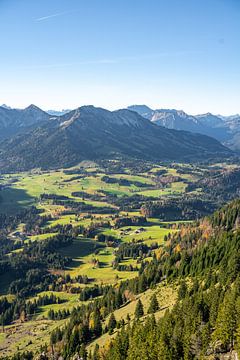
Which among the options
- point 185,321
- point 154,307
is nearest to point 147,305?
point 154,307

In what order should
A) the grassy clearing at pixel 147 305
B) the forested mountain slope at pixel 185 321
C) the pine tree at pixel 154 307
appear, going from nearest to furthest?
the forested mountain slope at pixel 185 321, the grassy clearing at pixel 147 305, the pine tree at pixel 154 307

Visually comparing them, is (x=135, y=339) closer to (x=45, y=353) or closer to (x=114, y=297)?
(x=45, y=353)

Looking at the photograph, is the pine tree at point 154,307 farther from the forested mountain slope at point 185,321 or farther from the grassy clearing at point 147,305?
the grassy clearing at point 147,305

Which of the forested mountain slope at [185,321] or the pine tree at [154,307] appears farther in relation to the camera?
the pine tree at [154,307]

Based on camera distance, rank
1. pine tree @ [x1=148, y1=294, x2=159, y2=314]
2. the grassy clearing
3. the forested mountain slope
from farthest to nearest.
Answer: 1. pine tree @ [x1=148, y1=294, x2=159, y2=314]
2. the grassy clearing
3. the forested mountain slope

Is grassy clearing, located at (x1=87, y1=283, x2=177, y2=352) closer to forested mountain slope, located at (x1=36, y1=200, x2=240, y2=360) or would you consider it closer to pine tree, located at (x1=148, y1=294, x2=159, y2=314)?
pine tree, located at (x1=148, y1=294, x2=159, y2=314)

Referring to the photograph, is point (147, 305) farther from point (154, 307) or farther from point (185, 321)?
point (185, 321)

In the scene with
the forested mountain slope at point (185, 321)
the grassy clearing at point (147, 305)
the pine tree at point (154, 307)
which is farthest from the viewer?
the pine tree at point (154, 307)

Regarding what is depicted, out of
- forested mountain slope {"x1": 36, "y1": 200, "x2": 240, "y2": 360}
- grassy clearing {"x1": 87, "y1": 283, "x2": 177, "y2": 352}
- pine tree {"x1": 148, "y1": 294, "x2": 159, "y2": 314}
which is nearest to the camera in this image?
forested mountain slope {"x1": 36, "y1": 200, "x2": 240, "y2": 360}

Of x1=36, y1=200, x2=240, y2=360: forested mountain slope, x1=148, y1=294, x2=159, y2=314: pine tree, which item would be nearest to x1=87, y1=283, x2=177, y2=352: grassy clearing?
x1=148, y1=294, x2=159, y2=314: pine tree

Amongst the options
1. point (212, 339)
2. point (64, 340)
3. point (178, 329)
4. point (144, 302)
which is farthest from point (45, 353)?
point (212, 339)

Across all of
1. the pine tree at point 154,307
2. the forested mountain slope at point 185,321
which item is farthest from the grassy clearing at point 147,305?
the forested mountain slope at point 185,321
